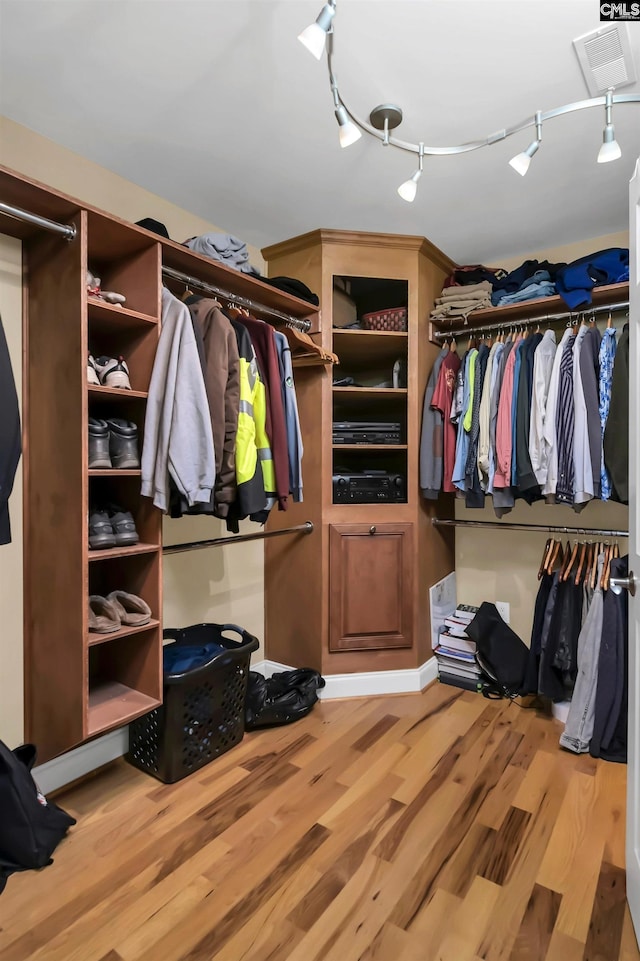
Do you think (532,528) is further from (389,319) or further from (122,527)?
(122,527)

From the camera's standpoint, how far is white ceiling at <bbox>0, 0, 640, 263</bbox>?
54.3 inches

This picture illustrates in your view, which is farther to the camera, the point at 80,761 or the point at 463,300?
the point at 463,300

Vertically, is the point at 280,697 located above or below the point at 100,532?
below

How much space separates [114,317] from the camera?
1.70 m

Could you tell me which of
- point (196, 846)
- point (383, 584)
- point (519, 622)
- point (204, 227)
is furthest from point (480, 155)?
point (196, 846)

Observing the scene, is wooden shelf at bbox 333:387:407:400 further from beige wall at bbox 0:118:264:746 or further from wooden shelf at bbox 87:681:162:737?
wooden shelf at bbox 87:681:162:737

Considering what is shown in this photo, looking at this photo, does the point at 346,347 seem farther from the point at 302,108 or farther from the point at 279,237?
the point at 302,108

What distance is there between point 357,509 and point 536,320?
1.33 m

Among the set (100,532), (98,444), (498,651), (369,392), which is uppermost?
(369,392)

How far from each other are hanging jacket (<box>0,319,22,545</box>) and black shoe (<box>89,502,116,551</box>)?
23 centimetres

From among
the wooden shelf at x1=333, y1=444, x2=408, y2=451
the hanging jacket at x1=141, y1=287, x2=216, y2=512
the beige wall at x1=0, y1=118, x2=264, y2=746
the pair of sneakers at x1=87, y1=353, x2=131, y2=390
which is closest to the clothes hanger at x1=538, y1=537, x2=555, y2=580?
the wooden shelf at x1=333, y1=444, x2=408, y2=451

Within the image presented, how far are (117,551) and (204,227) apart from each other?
1749 millimetres

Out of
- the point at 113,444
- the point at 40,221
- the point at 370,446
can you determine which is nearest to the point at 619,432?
the point at 370,446

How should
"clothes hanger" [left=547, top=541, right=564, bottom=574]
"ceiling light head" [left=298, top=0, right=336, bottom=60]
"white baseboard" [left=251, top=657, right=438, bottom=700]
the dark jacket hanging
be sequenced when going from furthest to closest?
1. "white baseboard" [left=251, top=657, right=438, bottom=700]
2. "clothes hanger" [left=547, top=541, right=564, bottom=574]
3. the dark jacket hanging
4. "ceiling light head" [left=298, top=0, right=336, bottom=60]
